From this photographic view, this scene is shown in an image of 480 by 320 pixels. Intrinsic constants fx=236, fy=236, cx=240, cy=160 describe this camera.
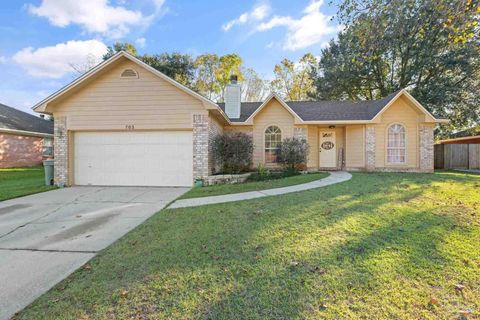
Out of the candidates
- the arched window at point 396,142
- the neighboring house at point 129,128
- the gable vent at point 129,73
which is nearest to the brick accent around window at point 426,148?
the arched window at point 396,142

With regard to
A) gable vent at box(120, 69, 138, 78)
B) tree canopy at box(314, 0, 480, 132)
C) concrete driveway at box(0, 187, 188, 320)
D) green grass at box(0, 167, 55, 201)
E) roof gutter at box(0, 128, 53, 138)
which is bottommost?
concrete driveway at box(0, 187, 188, 320)

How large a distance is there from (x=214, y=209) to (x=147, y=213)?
5.61ft

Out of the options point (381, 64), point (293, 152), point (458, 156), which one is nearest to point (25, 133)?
point (293, 152)

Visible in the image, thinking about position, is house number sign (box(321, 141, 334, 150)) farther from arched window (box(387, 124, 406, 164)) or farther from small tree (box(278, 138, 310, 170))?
arched window (box(387, 124, 406, 164))

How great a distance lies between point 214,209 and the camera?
576cm

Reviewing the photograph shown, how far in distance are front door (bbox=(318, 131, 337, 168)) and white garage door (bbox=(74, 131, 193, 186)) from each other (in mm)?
8001

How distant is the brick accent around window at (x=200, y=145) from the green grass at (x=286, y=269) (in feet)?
15.8

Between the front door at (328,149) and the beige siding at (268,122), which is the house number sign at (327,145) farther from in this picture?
the beige siding at (268,122)

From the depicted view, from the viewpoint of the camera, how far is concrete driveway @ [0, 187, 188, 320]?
9.66ft

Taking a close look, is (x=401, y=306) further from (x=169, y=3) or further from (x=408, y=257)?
(x=169, y=3)

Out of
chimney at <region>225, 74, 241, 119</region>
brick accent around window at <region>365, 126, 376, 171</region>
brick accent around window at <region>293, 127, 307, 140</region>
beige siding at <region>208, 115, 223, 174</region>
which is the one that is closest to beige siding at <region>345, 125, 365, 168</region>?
brick accent around window at <region>365, 126, 376, 171</region>

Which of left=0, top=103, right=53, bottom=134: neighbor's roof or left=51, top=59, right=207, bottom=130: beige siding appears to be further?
left=0, top=103, right=53, bottom=134: neighbor's roof

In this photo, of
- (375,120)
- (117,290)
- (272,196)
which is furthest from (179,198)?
(375,120)

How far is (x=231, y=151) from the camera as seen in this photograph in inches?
421
